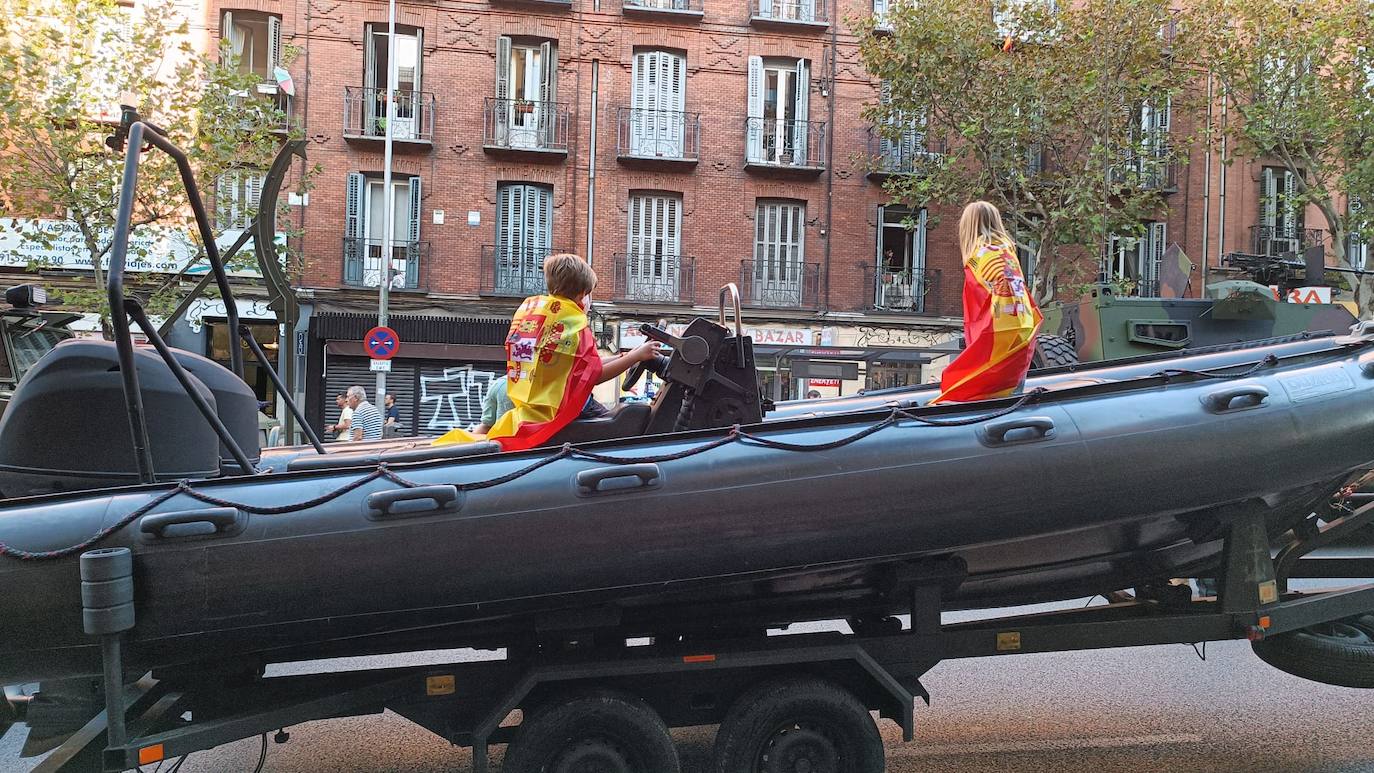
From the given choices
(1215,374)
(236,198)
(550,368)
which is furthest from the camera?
(236,198)

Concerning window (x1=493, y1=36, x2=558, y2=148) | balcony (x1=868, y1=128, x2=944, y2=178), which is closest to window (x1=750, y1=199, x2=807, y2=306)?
balcony (x1=868, y1=128, x2=944, y2=178)

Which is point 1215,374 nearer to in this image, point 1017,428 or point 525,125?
point 1017,428

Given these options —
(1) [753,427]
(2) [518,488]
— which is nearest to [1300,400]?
(1) [753,427]

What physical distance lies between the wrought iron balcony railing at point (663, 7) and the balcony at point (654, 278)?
560cm

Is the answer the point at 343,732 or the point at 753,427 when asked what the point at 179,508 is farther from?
the point at 343,732

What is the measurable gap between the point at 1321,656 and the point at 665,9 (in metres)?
20.5

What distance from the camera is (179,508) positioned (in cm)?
320

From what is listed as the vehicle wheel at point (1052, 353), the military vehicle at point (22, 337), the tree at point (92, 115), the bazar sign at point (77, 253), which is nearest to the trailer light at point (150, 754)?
the military vehicle at point (22, 337)

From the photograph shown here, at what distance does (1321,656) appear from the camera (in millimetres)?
4539

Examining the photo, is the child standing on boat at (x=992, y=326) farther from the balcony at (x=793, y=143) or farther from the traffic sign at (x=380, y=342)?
the balcony at (x=793, y=143)

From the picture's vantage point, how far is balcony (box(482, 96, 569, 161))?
21.8 m

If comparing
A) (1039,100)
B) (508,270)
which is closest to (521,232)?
(508,270)

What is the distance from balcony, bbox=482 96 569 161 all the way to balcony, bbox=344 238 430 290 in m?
2.91

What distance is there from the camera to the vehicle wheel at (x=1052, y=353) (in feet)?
32.2
